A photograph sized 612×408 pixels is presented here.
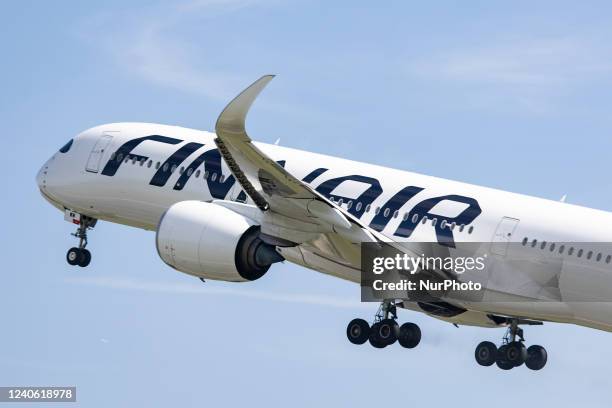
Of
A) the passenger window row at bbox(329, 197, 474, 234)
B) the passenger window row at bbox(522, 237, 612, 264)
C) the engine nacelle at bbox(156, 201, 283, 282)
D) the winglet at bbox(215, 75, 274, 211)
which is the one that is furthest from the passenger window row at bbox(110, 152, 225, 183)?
the passenger window row at bbox(522, 237, 612, 264)

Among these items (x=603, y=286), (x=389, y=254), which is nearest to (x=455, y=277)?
(x=389, y=254)

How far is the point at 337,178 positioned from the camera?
37.9 m

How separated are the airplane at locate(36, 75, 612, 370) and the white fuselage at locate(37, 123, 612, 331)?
0.04m

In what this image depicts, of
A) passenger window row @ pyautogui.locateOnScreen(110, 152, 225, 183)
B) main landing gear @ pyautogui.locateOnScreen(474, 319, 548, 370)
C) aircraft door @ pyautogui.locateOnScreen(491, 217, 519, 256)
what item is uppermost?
passenger window row @ pyautogui.locateOnScreen(110, 152, 225, 183)

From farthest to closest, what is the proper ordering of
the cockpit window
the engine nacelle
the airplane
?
the cockpit window, the engine nacelle, the airplane

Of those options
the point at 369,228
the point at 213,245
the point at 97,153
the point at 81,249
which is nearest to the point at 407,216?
the point at 369,228

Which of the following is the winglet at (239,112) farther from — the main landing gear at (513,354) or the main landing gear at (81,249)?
the main landing gear at (81,249)

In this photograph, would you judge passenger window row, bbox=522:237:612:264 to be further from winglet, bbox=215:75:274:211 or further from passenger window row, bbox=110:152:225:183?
passenger window row, bbox=110:152:225:183

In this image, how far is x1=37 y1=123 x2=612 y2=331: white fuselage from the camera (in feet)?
112

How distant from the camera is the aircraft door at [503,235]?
115 feet

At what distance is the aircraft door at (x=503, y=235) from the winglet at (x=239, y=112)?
7.64 metres

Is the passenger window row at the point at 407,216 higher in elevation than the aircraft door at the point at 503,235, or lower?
higher

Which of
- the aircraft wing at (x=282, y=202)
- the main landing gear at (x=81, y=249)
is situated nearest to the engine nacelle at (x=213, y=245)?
the aircraft wing at (x=282, y=202)

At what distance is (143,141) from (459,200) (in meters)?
10.1
